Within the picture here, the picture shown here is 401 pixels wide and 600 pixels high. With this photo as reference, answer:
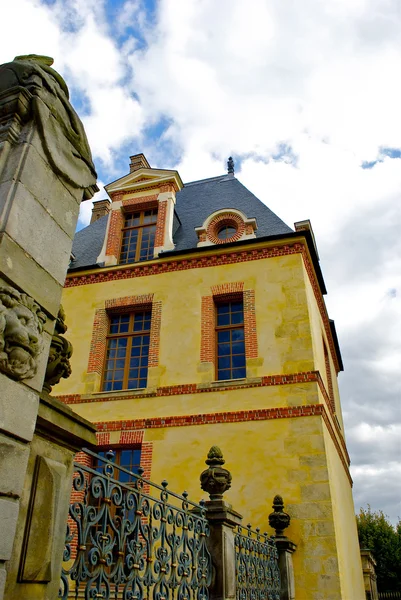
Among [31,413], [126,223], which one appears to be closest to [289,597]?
[31,413]

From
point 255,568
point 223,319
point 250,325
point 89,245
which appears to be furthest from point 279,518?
point 89,245

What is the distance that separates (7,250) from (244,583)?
4980 millimetres

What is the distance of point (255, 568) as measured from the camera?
6.34 meters

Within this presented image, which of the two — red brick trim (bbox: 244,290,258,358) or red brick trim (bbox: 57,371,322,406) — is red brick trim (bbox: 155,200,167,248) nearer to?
red brick trim (bbox: 244,290,258,358)

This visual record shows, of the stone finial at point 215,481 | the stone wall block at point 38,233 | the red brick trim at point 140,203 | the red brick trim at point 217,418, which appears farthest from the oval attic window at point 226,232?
the stone wall block at point 38,233

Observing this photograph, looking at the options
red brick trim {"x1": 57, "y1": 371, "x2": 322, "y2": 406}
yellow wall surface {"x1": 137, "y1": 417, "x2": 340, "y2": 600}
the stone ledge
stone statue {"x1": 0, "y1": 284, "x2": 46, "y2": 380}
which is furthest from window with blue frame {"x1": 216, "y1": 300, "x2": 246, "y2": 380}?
stone statue {"x1": 0, "y1": 284, "x2": 46, "y2": 380}

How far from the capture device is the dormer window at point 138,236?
44.9 ft

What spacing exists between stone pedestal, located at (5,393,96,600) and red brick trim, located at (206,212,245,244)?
33.9 ft

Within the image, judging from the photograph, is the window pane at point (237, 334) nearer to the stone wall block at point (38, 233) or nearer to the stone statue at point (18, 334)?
the stone wall block at point (38, 233)

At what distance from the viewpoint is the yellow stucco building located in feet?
31.7

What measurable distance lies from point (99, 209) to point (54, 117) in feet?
53.2

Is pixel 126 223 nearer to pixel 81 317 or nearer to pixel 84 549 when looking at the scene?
pixel 81 317

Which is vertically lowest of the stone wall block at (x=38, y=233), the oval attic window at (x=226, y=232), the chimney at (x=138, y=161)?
the stone wall block at (x=38, y=233)

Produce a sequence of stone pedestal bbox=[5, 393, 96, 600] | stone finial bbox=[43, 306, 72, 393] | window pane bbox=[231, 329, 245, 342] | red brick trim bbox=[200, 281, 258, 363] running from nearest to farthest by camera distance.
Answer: stone pedestal bbox=[5, 393, 96, 600] < stone finial bbox=[43, 306, 72, 393] < red brick trim bbox=[200, 281, 258, 363] < window pane bbox=[231, 329, 245, 342]
